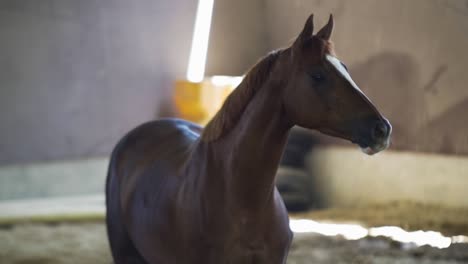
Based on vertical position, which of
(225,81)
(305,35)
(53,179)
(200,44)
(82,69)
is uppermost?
(305,35)

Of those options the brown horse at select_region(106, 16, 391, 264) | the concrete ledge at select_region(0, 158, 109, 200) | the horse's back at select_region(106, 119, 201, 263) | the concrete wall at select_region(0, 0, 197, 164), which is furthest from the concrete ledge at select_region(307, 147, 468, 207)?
the brown horse at select_region(106, 16, 391, 264)

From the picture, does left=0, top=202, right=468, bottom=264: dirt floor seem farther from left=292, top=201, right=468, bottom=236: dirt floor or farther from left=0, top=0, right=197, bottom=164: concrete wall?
left=0, top=0, right=197, bottom=164: concrete wall

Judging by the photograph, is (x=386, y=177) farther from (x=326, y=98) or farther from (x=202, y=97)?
(x=326, y=98)

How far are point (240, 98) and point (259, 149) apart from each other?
0.54ft

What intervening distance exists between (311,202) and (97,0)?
94.7 inches

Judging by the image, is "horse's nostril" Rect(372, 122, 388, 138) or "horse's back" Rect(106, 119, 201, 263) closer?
"horse's nostril" Rect(372, 122, 388, 138)

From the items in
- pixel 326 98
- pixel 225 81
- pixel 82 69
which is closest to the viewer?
pixel 326 98

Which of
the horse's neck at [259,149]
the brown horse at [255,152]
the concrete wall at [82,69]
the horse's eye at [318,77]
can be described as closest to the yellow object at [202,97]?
the concrete wall at [82,69]

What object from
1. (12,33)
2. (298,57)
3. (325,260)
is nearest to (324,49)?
(298,57)

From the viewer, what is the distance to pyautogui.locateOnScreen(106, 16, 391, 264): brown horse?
195 cm

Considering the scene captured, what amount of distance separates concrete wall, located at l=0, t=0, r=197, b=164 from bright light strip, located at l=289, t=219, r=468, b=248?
2104 mm

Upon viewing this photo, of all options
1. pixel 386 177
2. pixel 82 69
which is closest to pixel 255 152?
pixel 386 177

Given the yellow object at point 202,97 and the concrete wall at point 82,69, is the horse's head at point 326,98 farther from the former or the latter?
the yellow object at point 202,97

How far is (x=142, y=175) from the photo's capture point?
2.73 meters
